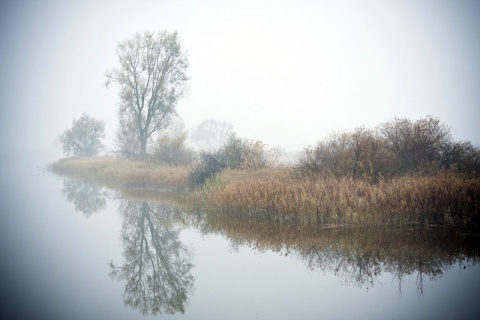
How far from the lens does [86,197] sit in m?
23.0

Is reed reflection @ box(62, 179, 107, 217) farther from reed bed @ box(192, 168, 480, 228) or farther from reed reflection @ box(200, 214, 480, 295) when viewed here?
reed reflection @ box(200, 214, 480, 295)

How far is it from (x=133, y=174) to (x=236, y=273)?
21.9 metres

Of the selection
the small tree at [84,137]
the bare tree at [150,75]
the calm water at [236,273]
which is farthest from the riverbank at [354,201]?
the small tree at [84,137]

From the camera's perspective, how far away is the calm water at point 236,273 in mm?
6363

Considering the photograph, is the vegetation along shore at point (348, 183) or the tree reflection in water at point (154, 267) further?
the vegetation along shore at point (348, 183)

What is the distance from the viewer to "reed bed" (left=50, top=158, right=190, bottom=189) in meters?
25.1

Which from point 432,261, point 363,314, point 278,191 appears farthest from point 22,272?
point 432,261

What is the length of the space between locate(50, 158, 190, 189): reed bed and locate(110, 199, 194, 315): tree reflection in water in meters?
9.75

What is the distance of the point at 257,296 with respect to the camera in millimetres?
7004

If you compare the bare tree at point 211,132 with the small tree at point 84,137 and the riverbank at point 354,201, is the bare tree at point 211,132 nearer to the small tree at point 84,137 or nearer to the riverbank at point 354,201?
the small tree at point 84,137

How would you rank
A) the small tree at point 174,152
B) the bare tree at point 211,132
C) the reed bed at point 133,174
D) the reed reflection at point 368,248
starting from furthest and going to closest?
the bare tree at point 211,132 → the small tree at point 174,152 → the reed bed at point 133,174 → the reed reflection at point 368,248

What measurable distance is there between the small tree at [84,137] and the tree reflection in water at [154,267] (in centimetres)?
4375

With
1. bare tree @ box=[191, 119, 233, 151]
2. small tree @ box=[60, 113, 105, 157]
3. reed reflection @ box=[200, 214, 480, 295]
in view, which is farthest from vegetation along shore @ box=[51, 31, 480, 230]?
bare tree @ box=[191, 119, 233, 151]

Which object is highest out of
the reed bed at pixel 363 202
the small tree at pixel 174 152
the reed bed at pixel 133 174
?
the small tree at pixel 174 152
